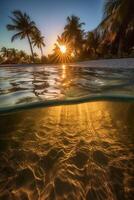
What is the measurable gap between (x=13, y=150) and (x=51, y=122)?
22.0 inches

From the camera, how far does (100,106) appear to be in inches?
82.4

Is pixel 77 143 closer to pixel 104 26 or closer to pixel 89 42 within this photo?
pixel 104 26

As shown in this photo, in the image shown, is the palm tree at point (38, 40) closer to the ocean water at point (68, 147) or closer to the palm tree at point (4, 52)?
the palm tree at point (4, 52)

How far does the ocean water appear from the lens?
867 millimetres

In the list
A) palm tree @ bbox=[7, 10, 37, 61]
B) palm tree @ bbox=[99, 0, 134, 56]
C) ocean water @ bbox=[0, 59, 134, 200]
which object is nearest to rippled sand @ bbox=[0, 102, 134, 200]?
ocean water @ bbox=[0, 59, 134, 200]

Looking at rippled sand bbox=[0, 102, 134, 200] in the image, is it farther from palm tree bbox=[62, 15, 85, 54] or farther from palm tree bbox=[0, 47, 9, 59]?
palm tree bbox=[0, 47, 9, 59]

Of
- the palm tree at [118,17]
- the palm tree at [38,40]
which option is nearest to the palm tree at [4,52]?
the palm tree at [38,40]

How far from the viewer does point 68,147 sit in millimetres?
1250

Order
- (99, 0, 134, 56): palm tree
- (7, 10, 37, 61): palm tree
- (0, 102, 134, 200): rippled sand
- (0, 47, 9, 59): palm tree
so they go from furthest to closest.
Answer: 1. (0, 47, 9, 59): palm tree
2. (7, 10, 37, 61): palm tree
3. (99, 0, 134, 56): palm tree
4. (0, 102, 134, 200): rippled sand

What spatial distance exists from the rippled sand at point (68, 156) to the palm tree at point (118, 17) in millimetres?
8461

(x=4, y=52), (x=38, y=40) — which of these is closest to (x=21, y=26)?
(x=38, y=40)

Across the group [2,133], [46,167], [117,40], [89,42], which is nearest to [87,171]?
[46,167]

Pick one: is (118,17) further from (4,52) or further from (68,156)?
(4,52)

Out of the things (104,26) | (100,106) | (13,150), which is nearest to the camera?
(13,150)
